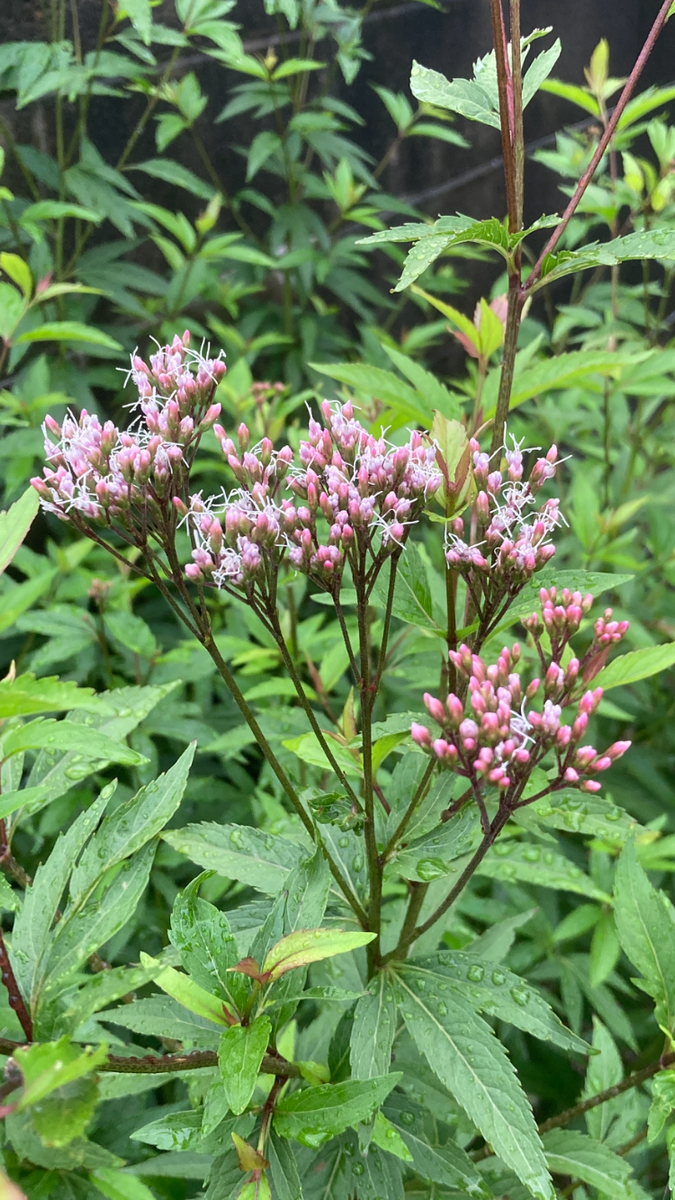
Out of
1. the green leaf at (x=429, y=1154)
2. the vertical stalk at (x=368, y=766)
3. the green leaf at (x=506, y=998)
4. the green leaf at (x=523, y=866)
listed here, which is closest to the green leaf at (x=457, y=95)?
the vertical stalk at (x=368, y=766)

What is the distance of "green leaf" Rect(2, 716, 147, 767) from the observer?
0.82 m

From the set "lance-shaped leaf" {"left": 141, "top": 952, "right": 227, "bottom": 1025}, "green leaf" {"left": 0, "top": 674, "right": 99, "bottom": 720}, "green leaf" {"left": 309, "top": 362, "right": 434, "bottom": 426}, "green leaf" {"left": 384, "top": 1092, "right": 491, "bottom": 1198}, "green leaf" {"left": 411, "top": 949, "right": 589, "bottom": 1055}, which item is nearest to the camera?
"green leaf" {"left": 0, "top": 674, "right": 99, "bottom": 720}

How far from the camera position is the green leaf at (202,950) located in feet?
2.87

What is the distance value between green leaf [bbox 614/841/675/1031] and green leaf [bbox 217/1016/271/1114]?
1.88 feet

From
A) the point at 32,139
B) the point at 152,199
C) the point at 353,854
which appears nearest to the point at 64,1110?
the point at 353,854

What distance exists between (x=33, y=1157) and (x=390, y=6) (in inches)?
198

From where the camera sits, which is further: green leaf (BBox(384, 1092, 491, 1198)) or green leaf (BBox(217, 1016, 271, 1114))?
green leaf (BBox(384, 1092, 491, 1198))

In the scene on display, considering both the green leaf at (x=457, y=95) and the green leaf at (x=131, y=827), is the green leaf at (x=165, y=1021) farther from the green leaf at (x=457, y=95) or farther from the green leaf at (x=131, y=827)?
the green leaf at (x=457, y=95)

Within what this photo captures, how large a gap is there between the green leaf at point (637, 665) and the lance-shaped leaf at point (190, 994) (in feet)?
1.96

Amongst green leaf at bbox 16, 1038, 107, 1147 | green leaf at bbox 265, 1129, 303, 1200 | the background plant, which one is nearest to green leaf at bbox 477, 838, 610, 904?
the background plant

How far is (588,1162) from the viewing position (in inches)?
48.9

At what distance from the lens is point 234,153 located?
362cm

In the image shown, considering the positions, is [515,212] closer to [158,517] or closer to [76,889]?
[158,517]

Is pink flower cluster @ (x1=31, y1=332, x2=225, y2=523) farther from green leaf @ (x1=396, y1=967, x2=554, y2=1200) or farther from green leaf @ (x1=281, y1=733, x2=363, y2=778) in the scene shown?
green leaf @ (x1=396, y1=967, x2=554, y2=1200)
